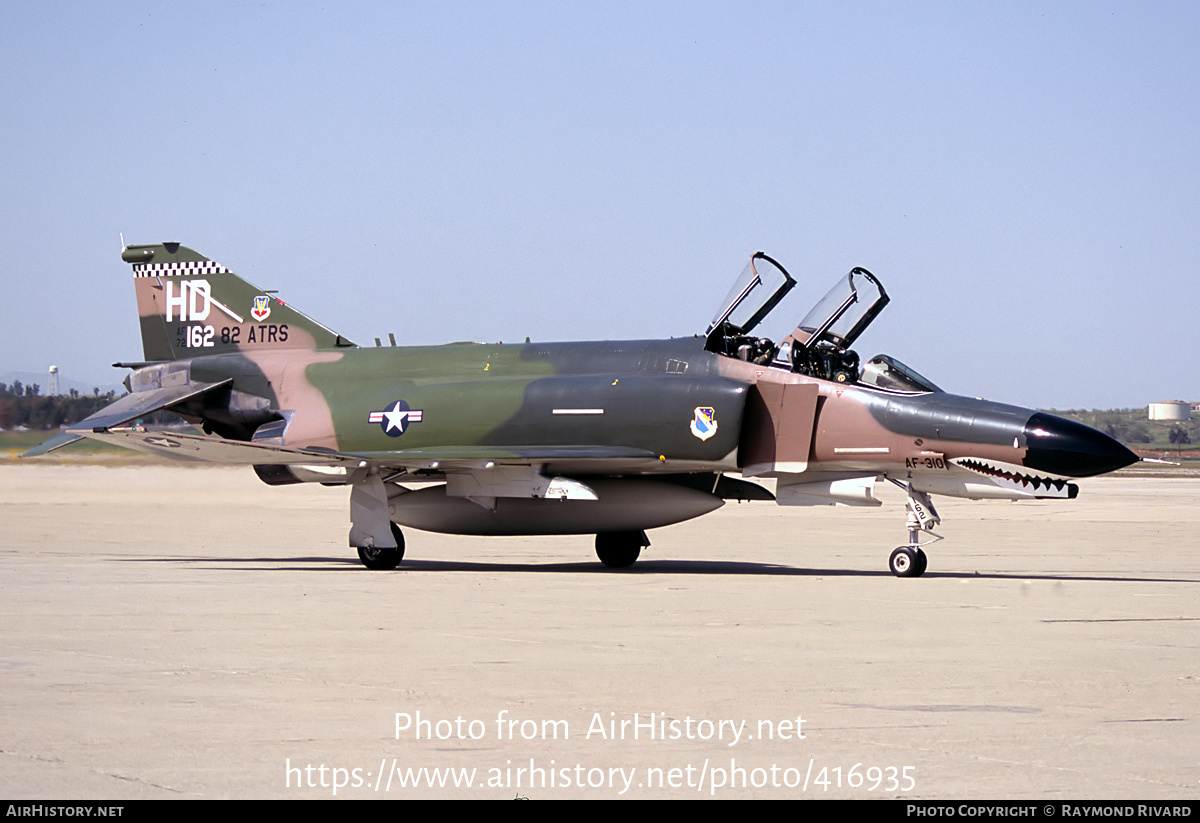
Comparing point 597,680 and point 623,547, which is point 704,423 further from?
point 597,680

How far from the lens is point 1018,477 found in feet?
46.2

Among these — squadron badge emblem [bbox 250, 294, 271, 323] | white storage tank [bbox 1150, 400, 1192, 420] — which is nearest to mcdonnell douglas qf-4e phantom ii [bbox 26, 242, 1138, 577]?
squadron badge emblem [bbox 250, 294, 271, 323]

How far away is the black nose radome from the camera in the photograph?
13547 millimetres

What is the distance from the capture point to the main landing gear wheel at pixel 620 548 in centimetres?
1673

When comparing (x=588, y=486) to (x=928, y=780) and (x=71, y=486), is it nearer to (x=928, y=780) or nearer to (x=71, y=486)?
(x=928, y=780)

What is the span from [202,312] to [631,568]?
7317 millimetres

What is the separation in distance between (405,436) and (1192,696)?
1115 centimetres

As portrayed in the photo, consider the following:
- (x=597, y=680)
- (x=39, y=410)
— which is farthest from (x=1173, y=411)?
(x=597, y=680)

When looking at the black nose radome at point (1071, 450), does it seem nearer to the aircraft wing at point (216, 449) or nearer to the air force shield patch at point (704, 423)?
the air force shield patch at point (704, 423)

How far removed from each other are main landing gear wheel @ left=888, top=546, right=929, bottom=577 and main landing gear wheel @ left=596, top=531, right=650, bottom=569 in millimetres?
3453

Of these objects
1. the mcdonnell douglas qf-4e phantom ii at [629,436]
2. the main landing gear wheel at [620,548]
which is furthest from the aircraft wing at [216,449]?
the main landing gear wheel at [620,548]

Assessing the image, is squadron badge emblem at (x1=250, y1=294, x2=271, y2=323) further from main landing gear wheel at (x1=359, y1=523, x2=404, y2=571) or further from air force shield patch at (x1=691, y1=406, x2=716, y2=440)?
air force shield patch at (x1=691, y1=406, x2=716, y2=440)

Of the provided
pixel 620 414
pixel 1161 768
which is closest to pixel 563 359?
pixel 620 414

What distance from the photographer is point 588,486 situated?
16031 millimetres
